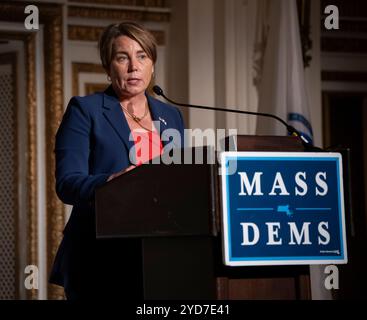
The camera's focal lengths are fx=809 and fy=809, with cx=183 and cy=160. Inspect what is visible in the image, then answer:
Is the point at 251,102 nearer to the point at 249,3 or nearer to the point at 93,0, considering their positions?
the point at 249,3

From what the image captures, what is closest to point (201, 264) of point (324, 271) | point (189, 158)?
point (189, 158)

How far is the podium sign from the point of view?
172cm

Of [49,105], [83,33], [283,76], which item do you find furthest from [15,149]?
[283,76]

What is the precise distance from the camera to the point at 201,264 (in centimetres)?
173

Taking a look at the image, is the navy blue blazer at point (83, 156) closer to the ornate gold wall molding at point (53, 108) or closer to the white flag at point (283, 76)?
Result: the white flag at point (283, 76)

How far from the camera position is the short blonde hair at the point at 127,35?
2082mm

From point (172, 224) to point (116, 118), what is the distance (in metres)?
0.44

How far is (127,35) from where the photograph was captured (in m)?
2.10

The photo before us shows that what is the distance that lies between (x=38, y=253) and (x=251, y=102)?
1.39m

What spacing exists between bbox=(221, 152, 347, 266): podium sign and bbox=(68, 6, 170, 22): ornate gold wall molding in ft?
9.59

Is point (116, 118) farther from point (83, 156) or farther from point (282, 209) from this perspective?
point (282, 209)

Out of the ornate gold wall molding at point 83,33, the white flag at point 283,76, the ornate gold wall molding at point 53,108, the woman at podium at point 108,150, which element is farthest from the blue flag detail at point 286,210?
the ornate gold wall molding at point 83,33

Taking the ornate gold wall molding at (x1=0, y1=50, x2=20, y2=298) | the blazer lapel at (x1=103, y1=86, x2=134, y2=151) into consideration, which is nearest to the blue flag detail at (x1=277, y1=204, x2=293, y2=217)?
the blazer lapel at (x1=103, y1=86, x2=134, y2=151)

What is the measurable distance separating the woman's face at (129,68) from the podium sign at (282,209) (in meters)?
0.51
